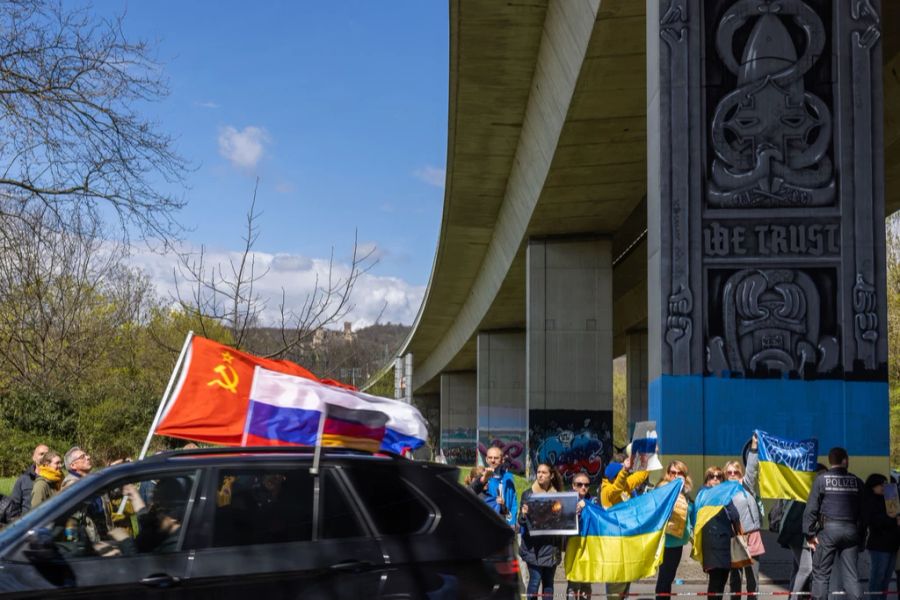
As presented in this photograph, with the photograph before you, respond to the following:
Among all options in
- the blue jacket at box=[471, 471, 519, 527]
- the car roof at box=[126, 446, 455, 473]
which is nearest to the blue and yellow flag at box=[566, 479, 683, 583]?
the blue jacket at box=[471, 471, 519, 527]

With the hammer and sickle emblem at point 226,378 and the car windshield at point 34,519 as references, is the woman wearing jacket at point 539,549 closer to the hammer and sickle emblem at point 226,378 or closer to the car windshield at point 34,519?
the hammer and sickle emblem at point 226,378

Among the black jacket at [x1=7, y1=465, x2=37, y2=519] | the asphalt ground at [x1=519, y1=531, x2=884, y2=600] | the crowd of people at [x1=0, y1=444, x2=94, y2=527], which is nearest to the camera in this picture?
the crowd of people at [x1=0, y1=444, x2=94, y2=527]

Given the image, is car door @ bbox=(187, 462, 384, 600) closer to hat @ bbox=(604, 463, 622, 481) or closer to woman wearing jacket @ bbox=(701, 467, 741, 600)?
woman wearing jacket @ bbox=(701, 467, 741, 600)

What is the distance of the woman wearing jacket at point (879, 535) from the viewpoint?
1238 cm

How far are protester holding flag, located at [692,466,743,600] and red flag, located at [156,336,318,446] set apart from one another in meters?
5.25

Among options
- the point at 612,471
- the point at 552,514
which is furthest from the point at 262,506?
the point at 612,471

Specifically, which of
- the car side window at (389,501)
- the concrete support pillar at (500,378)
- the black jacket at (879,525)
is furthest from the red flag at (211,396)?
the concrete support pillar at (500,378)

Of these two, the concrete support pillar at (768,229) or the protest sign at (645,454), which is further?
the concrete support pillar at (768,229)

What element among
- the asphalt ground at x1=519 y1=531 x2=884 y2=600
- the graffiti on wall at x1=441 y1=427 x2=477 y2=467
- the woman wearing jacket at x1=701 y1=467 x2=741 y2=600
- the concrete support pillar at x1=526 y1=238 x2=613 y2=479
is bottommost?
the graffiti on wall at x1=441 y1=427 x2=477 y2=467

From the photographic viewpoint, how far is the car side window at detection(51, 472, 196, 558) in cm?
672

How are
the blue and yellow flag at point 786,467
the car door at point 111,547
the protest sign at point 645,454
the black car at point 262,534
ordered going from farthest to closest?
the protest sign at point 645,454
the blue and yellow flag at point 786,467
the black car at point 262,534
the car door at point 111,547

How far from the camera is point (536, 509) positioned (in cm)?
1163

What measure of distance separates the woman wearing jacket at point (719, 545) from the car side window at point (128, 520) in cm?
689

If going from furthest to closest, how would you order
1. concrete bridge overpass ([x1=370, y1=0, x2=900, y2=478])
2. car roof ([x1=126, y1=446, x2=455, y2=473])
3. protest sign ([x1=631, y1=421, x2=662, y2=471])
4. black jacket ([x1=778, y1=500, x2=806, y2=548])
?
concrete bridge overpass ([x1=370, y1=0, x2=900, y2=478]), protest sign ([x1=631, y1=421, x2=662, y2=471]), black jacket ([x1=778, y1=500, x2=806, y2=548]), car roof ([x1=126, y1=446, x2=455, y2=473])
